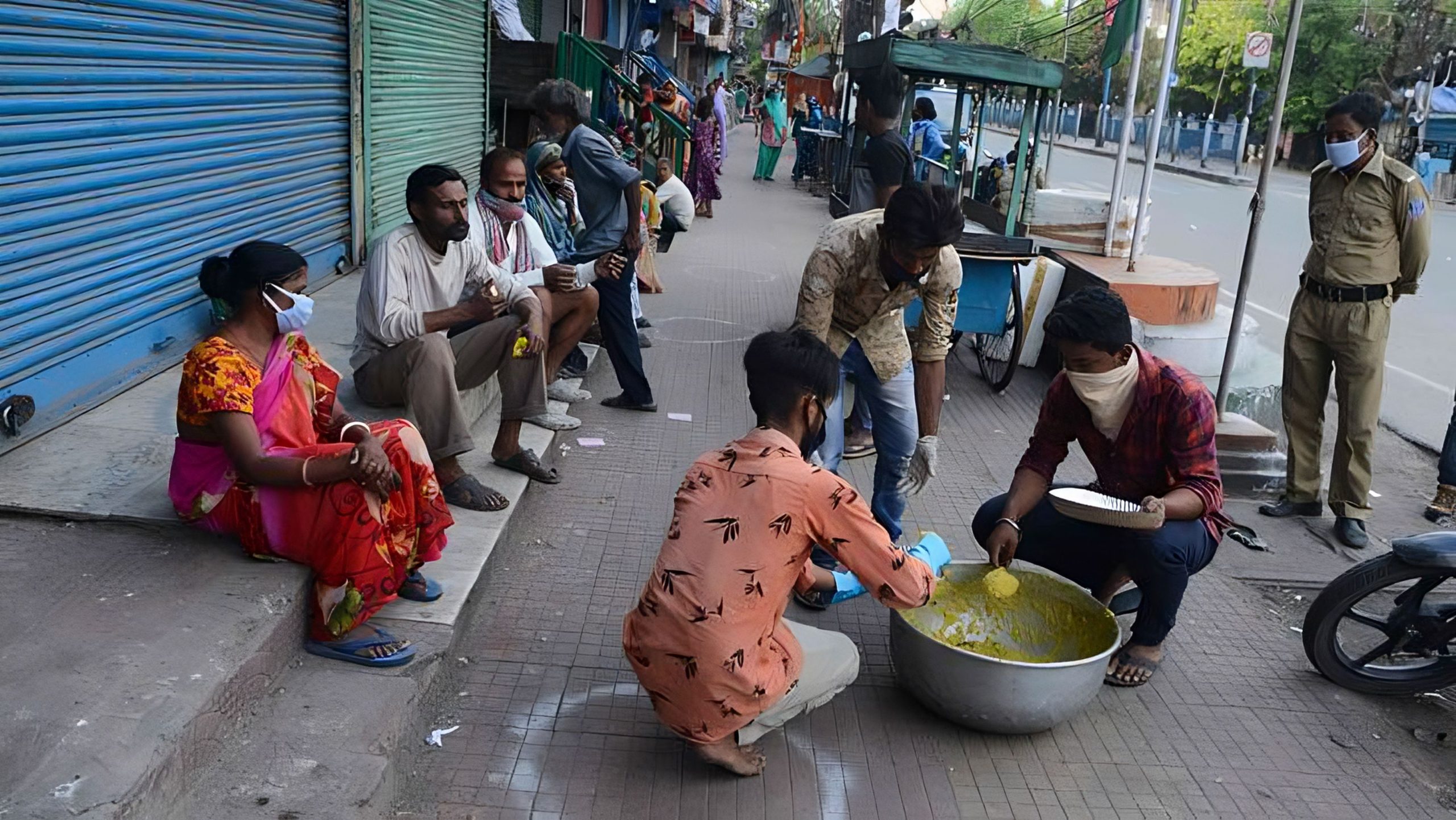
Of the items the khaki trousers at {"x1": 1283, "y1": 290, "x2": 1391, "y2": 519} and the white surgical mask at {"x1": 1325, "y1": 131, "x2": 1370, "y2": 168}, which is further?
the khaki trousers at {"x1": 1283, "y1": 290, "x2": 1391, "y2": 519}

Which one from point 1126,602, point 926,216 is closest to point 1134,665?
point 1126,602

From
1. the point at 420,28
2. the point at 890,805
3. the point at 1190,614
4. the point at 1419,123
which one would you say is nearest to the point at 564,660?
the point at 890,805

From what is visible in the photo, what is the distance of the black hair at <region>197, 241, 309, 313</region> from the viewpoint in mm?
2984

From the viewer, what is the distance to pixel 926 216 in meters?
3.38

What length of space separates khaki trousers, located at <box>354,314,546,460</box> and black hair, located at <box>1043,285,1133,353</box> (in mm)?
2095

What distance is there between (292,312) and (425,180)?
1.19 metres

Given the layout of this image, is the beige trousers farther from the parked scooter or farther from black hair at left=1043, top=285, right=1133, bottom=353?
the parked scooter

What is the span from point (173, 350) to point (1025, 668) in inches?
154

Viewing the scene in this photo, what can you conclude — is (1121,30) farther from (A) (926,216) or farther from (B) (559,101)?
(A) (926,216)

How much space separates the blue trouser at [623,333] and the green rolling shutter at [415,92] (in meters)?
2.53

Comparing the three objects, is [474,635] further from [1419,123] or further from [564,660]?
[1419,123]

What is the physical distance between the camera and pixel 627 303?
5785 millimetres

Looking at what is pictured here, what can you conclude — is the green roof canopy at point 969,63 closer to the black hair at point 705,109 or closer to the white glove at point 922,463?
the white glove at point 922,463

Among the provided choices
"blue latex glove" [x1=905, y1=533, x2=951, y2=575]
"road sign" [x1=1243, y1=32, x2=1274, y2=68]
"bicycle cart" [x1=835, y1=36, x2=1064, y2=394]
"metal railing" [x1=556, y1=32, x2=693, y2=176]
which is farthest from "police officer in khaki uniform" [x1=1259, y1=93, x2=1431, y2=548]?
"road sign" [x1=1243, y1=32, x2=1274, y2=68]
